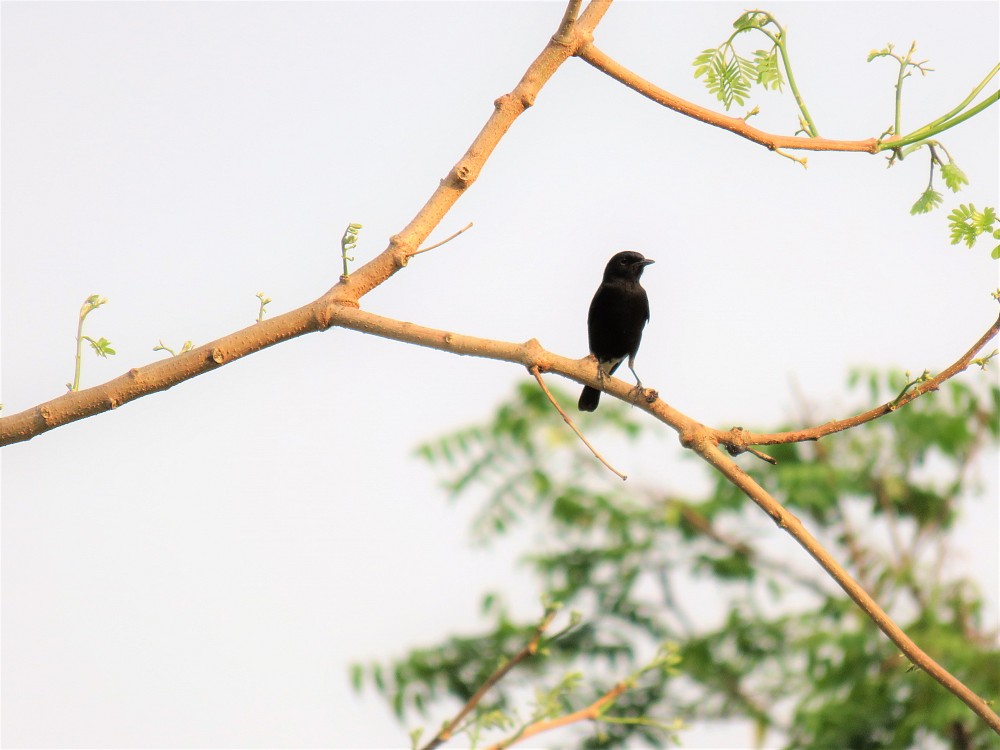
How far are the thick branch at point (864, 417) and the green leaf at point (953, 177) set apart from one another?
57cm

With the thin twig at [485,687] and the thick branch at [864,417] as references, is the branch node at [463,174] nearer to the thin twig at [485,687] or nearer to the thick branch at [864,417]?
the thick branch at [864,417]

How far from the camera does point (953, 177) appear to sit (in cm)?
328

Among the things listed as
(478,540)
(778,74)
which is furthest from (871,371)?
(778,74)

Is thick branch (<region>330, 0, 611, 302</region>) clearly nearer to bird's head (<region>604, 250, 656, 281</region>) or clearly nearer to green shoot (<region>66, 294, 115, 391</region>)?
green shoot (<region>66, 294, 115, 391</region>)

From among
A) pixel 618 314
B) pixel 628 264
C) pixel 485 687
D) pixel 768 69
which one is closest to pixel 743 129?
pixel 768 69

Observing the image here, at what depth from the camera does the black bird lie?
22.8 ft

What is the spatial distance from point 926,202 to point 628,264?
393 centimetres

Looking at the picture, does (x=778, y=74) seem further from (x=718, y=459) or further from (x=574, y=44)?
(x=718, y=459)

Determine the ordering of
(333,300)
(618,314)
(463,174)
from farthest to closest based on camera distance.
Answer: (618,314) → (463,174) → (333,300)

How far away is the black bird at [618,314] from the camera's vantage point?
22.8 ft

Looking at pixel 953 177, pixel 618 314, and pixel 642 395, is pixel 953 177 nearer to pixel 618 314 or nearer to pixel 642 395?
pixel 642 395

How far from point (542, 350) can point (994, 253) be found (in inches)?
43.2

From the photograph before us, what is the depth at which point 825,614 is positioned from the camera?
1284 cm

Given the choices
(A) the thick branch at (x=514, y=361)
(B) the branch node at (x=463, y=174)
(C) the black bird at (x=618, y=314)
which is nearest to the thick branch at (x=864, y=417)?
(A) the thick branch at (x=514, y=361)
